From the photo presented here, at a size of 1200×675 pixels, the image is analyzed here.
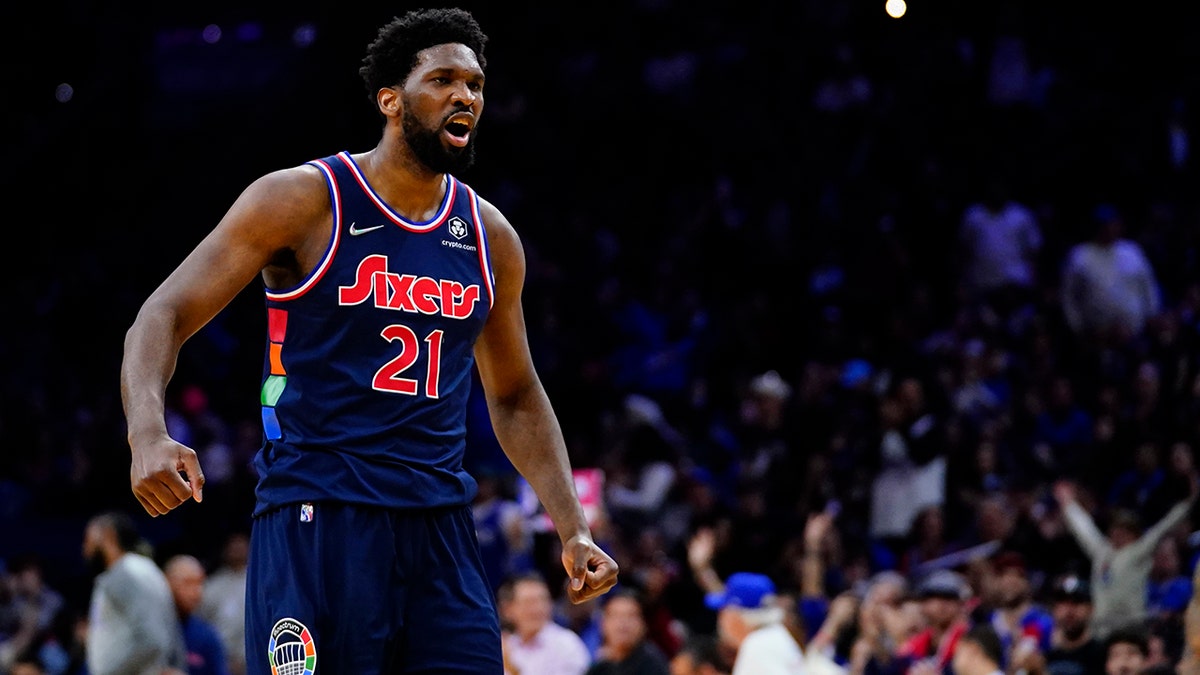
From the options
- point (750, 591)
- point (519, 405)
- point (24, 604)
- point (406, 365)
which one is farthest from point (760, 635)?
point (24, 604)

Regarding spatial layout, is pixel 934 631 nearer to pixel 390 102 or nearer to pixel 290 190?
pixel 390 102

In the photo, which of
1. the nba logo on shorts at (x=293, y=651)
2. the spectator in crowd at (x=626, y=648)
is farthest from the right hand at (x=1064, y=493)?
the nba logo on shorts at (x=293, y=651)

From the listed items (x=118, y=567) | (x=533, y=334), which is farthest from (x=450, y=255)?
(x=533, y=334)

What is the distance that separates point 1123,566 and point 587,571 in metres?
6.64

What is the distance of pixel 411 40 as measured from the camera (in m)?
4.33

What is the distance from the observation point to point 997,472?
11.9 m

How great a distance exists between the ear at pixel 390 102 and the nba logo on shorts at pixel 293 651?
134 centimetres

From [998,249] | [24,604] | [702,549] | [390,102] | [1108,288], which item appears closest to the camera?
[390,102]

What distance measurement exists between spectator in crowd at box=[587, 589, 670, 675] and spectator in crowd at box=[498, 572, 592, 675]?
335 millimetres

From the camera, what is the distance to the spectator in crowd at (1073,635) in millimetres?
8883

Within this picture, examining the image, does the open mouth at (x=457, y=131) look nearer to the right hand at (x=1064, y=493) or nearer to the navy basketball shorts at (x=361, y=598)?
the navy basketball shorts at (x=361, y=598)

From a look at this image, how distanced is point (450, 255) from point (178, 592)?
21.0 feet

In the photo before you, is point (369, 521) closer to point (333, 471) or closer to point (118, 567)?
point (333, 471)

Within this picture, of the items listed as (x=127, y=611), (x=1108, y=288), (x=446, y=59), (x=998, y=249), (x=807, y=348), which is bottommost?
(x=446, y=59)
